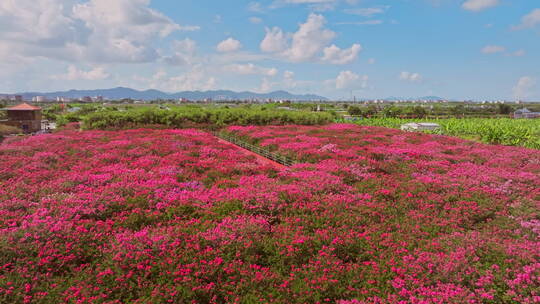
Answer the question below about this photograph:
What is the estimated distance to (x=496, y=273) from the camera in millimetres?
5219

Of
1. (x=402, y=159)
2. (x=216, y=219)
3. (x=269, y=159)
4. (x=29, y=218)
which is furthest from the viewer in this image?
(x=269, y=159)

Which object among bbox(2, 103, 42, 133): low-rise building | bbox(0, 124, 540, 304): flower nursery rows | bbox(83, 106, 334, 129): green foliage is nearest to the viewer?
bbox(0, 124, 540, 304): flower nursery rows

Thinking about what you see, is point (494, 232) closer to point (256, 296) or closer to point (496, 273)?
point (496, 273)

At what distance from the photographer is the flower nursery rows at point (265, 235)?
489 cm

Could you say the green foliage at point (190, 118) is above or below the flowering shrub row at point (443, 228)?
above

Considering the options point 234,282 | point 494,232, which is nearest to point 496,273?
point 494,232

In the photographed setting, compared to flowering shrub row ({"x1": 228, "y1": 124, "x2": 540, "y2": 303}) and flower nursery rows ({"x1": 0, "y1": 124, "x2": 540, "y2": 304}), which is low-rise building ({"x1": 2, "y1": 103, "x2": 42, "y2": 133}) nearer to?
flower nursery rows ({"x1": 0, "y1": 124, "x2": 540, "y2": 304})

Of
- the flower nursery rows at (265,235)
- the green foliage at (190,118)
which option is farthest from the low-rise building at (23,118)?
the flower nursery rows at (265,235)

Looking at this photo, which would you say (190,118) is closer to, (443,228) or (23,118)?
(443,228)

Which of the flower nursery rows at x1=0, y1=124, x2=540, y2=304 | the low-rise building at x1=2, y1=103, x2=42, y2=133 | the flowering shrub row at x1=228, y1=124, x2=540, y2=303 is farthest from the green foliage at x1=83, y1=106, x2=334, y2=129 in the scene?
the low-rise building at x1=2, y1=103, x2=42, y2=133

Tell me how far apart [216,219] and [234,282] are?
2.20 metres

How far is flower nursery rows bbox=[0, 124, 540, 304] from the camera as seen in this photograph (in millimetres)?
4891

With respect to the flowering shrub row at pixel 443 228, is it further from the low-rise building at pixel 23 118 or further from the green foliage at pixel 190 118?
the low-rise building at pixel 23 118

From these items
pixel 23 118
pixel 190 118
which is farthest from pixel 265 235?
pixel 23 118
